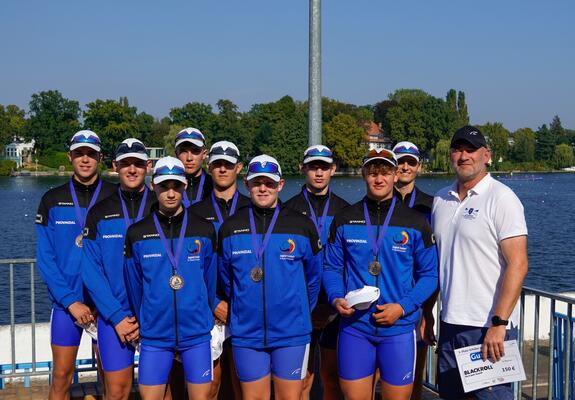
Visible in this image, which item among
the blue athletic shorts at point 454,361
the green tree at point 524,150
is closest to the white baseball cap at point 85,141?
the blue athletic shorts at point 454,361

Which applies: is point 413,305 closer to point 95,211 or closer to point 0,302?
point 95,211

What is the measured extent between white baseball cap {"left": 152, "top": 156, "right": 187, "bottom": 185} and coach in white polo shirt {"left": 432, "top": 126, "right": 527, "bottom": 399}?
2.12m

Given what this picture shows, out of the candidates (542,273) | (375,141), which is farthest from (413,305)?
(375,141)

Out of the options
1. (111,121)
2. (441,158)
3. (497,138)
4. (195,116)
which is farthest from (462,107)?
(111,121)

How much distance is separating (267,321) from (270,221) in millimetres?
795

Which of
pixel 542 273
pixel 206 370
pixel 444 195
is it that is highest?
pixel 444 195

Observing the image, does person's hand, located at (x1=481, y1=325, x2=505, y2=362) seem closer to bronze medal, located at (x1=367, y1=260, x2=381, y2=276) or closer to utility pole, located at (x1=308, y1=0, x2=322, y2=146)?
bronze medal, located at (x1=367, y1=260, x2=381, y2=276)

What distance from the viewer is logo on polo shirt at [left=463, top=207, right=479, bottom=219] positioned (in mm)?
4937

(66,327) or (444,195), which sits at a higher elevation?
(444,195)

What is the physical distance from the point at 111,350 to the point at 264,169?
194 centimetres

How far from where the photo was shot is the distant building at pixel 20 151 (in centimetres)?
14888

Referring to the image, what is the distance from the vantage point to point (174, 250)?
16.7ft

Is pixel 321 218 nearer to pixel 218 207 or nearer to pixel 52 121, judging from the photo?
pixel 218 207

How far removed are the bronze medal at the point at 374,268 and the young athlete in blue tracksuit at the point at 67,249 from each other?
7.89 feet
